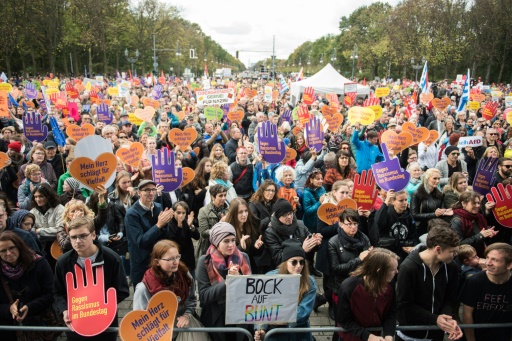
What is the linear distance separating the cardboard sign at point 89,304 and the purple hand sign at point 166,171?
255 centimetres

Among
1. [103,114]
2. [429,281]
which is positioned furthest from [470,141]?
[103,114]

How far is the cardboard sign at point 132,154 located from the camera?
6.68 m

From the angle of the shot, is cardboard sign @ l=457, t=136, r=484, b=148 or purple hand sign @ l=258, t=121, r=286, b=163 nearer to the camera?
purple hand sign @ l=258, t=121, r=286, b=163

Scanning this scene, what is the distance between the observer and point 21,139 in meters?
8.62

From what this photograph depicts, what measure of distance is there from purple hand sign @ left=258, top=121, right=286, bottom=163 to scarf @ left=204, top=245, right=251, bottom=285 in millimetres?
3403

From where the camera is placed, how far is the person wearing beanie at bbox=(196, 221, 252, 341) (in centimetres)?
348

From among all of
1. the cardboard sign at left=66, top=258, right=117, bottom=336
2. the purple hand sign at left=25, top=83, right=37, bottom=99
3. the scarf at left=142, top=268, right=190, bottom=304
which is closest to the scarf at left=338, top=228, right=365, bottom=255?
the scarf at left=142, top=268, right=190, bottom=304

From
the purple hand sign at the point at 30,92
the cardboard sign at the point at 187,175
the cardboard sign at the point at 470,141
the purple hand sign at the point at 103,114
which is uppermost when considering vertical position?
the purple hand sign at the point at 30,92

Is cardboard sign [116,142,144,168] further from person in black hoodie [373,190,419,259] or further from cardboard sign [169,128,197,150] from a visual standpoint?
person in black hoodie [373,190,419,259]

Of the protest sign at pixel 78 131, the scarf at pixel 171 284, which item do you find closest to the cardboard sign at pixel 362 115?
the protest sign at pixel 78 131

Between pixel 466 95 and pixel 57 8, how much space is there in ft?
141

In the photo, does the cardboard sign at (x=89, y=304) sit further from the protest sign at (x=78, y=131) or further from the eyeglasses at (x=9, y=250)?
the protest sign at (x=78, y=131)

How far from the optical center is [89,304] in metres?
3.04

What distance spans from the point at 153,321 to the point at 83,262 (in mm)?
892
